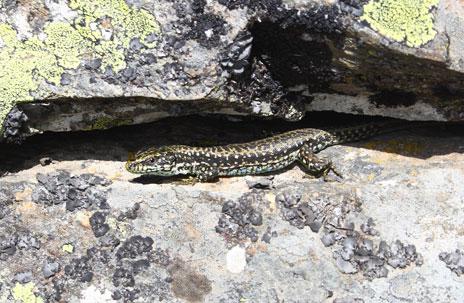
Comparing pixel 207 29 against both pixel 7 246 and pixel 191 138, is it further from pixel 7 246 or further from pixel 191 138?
pixel 7 246

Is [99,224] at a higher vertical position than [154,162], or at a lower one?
lower

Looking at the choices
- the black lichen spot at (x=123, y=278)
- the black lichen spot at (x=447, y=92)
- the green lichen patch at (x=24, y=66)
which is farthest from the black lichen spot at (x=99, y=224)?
the black lichen spot at (x=447, y=92)

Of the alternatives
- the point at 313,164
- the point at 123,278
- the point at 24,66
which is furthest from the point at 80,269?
the point at 313,164

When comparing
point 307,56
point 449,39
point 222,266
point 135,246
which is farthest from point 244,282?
point 449,39

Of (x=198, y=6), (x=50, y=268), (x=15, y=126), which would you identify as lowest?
(x=50, y=268)

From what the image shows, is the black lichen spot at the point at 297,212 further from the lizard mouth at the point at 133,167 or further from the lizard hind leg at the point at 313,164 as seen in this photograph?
the lizard mouth at the point at 133,167

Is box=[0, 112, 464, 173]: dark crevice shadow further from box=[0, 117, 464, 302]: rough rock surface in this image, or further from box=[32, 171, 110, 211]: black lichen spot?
box=[32, 171, 110, 211]: black lichen spot
